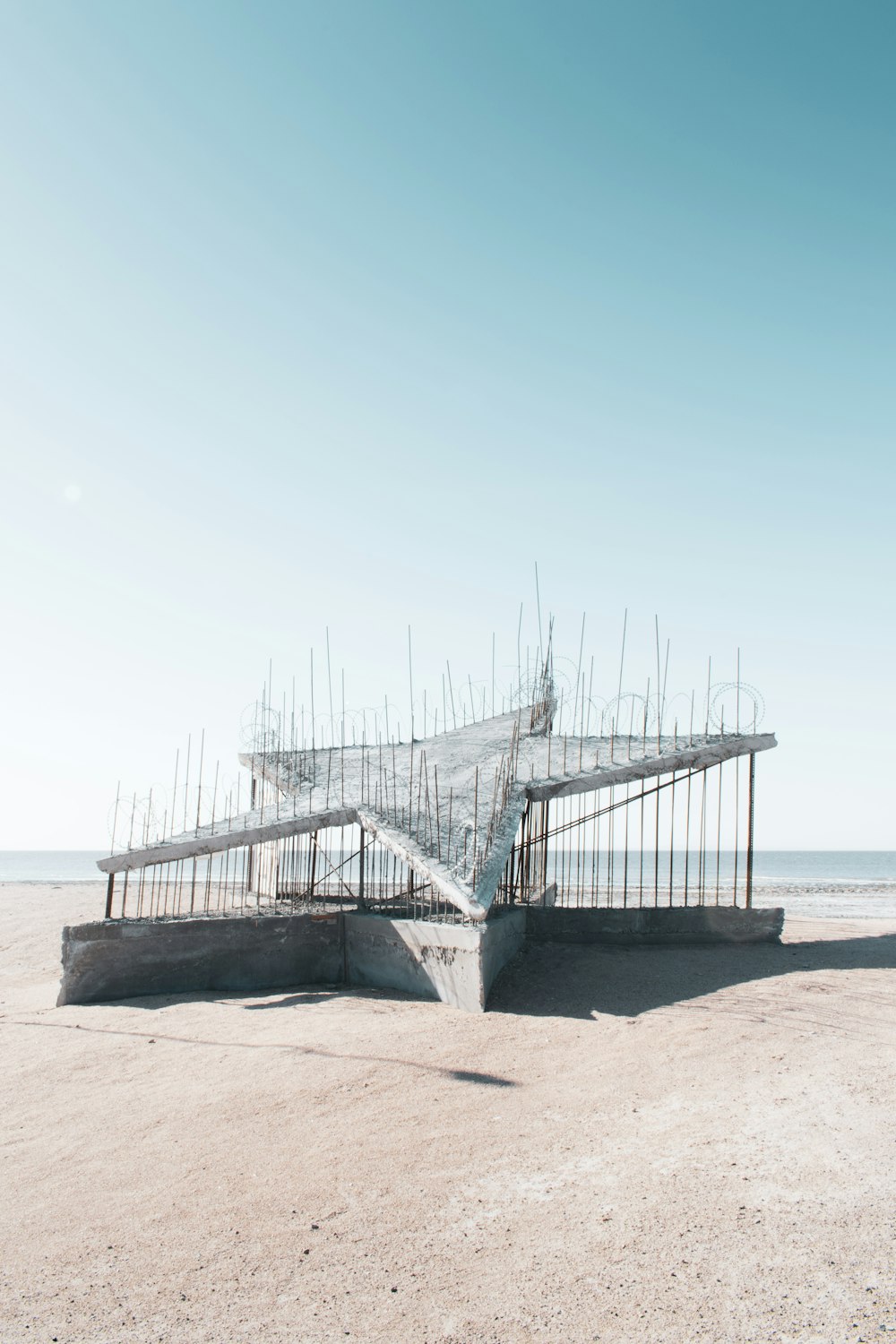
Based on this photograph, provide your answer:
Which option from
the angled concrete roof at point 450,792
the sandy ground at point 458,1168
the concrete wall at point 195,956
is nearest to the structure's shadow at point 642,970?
the sandy ground at point 458,1168

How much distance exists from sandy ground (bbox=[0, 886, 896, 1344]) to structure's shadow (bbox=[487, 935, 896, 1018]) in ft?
0.32

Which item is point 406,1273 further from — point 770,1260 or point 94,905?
point 94,905

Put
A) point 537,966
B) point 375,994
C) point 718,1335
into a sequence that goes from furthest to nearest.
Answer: point 537,966 → point 375,994 → point 718,1335

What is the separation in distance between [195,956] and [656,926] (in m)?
6.49

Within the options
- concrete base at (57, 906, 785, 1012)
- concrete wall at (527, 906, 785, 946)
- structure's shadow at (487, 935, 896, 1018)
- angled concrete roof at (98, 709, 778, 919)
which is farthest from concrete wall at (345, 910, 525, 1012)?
concrete wall at (527, 906, 785, 946)

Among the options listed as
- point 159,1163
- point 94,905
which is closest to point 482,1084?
point 159,1163

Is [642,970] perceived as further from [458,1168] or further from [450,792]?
[458,1168]

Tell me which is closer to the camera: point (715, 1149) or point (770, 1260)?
point (770, 1260)

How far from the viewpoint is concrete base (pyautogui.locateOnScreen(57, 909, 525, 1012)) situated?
1047 centimetres

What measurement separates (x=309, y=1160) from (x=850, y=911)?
28.4 metres

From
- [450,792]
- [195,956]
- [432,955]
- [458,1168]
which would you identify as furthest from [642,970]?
[458,1168]

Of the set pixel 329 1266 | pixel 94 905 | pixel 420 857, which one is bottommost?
pixel 94 905

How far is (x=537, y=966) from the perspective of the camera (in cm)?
1186

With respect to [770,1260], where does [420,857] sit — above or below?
above
